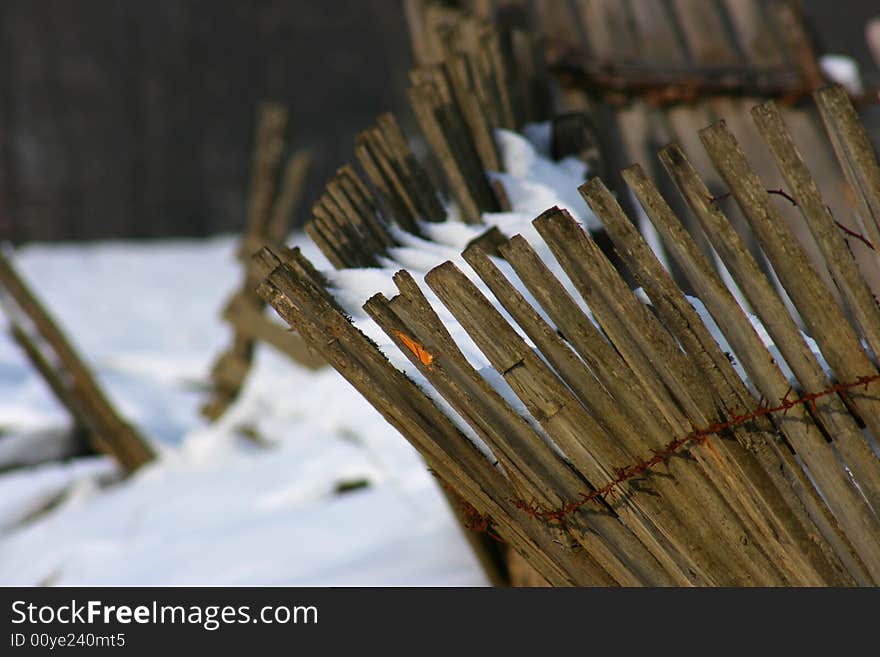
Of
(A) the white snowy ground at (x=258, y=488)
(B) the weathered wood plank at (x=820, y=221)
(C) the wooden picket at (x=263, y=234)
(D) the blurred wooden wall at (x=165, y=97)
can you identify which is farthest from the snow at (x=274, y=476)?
(D) the blurred wooden wall at (x=165, y=97)

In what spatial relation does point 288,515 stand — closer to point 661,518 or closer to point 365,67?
point 661,518

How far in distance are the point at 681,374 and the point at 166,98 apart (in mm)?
13396

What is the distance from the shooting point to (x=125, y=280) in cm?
1166

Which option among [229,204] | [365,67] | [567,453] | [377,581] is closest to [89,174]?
[229,204]

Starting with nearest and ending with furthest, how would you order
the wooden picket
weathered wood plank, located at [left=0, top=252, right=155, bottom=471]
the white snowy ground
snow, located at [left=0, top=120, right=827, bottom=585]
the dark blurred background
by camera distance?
snow, located at [left=0, top=120, right=827, bottom=585] < the white snowy ground < weathered wood plank, located at [left=0, top=252, right=155, bottom=471] < the wooden picket < the dark blurred background

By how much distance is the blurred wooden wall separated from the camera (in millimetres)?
13250

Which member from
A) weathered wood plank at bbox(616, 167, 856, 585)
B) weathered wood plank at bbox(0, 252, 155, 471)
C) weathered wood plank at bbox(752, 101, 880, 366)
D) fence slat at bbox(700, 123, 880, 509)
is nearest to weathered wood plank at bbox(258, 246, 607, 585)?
weathered wood plank at bbox(616, 167, 856, 585)

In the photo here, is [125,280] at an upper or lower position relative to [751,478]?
upper

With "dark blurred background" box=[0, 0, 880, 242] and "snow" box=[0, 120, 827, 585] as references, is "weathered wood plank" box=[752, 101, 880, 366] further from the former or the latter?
"dark blurred background" box=[0, 0, 880, 242]

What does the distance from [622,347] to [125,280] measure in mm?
10934

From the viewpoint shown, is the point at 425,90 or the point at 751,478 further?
the point at 425,90

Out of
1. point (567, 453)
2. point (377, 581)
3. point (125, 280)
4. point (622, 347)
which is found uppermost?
point (125, 280)
